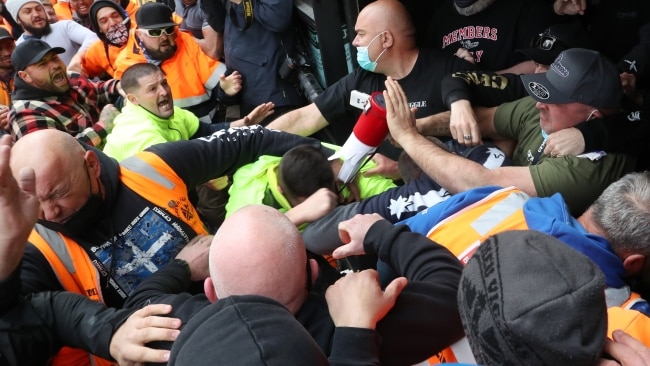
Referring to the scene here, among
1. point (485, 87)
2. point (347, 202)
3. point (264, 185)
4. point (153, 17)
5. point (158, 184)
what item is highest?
point (153, 17)

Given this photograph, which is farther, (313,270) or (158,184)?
(158,184)

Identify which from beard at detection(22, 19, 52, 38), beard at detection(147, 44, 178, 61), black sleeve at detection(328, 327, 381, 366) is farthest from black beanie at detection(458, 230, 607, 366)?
beard at detection(22, 19, 52, 38)

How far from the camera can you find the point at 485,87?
9.21 ft

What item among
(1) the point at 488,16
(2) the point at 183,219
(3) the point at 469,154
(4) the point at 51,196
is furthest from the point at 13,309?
(1) the point at 488,16

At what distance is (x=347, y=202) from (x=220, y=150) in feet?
2.03

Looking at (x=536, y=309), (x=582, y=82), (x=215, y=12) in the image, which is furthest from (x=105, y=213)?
(x=215, y=12)

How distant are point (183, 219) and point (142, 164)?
27 cm

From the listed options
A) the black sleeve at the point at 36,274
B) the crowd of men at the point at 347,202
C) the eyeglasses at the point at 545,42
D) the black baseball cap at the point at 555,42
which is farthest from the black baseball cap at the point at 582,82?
the black sleeve at the point at 36,274

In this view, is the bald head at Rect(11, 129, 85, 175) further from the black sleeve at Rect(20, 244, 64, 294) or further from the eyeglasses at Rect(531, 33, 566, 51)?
the eyeglasses at Rect(531, 33, 566, 51)

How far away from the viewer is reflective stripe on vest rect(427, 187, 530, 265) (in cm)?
168

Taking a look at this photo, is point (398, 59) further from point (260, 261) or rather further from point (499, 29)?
point (260, 261)

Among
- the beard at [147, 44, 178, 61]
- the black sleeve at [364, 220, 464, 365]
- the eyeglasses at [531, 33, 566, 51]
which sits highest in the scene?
the eyeglasses at [531, 33, 566, 51]

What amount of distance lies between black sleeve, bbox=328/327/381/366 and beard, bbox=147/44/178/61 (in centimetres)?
334

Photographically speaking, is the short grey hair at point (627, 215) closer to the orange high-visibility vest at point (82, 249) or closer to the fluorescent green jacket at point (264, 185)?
the fluorescent green jacket at point (264, 185)
